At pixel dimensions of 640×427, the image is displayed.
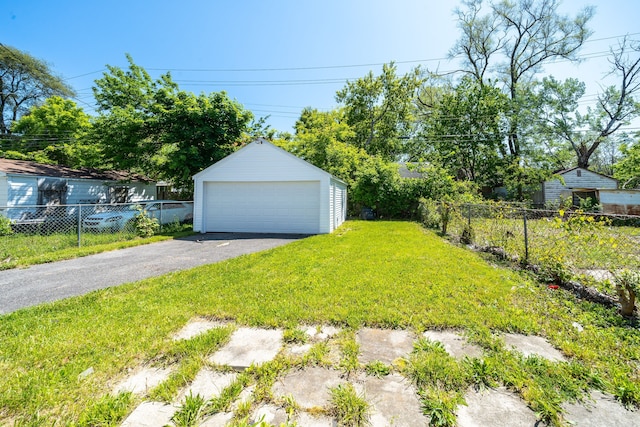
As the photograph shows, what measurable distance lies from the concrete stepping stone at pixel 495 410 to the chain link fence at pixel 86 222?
9.52m

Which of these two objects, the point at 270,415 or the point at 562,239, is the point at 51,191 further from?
the point at 562,239

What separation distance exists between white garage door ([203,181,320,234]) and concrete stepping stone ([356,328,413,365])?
736 centimetres

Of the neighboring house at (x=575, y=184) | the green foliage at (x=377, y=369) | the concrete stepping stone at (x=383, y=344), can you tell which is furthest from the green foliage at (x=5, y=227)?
the neighboring house at (x=575, y=184)

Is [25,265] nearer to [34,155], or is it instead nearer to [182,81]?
[182,81]

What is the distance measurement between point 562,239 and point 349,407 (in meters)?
4.48

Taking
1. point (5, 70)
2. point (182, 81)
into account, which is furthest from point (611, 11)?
point (5, 70)

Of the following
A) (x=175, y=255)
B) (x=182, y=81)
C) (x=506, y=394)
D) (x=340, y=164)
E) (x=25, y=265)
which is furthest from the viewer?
(x=340, y=164)

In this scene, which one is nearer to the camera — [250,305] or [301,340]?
[301,340]

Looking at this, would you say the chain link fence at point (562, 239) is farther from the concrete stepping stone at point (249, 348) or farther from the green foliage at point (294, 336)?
the concrete stepping stone at point (249, 348)

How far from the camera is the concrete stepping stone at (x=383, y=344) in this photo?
7.75ft

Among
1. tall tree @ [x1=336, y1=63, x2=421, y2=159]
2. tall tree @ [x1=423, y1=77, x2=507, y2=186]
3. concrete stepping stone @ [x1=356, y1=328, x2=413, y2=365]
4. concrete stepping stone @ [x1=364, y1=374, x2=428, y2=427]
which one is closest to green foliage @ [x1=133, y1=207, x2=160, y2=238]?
concrete stepping stone @ [x1=356, y1=328, x2=413, y2=365]

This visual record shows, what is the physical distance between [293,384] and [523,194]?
23593mm

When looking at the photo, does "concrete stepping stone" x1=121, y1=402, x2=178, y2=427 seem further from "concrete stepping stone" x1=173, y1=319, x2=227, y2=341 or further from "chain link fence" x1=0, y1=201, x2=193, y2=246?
"chain link fence" x1=0, y1=201, x2=193, y2=246

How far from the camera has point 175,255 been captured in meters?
6.53
